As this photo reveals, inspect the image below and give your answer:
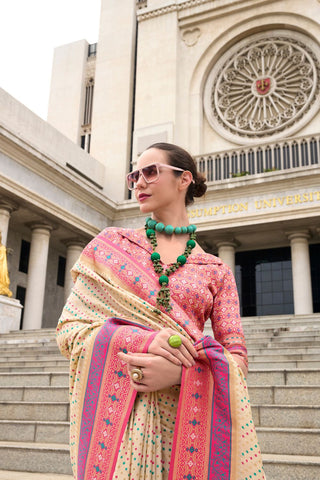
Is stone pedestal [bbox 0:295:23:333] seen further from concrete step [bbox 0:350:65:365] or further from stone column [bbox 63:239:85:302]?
stone column [bbox 63:239:85:302]

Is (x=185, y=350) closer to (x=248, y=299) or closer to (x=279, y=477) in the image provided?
(x=279, y=477)

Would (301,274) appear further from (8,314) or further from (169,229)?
(169,229)

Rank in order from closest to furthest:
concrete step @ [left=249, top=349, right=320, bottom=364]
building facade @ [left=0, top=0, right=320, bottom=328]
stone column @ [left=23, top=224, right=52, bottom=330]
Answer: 1. concrete step @ [left=249, top=349, right=320, bottom=364]
2. stone column @ [left=23, top=224, right=52, bottom=330]
3. building facade @ [left=0, top=0, right=320, bottom=328]

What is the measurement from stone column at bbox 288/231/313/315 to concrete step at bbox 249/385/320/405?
12456mm

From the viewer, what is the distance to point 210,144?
2266 cm

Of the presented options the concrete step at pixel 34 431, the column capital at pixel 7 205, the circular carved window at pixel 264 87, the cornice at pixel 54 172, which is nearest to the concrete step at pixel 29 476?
the concrete step at pixel 34 431

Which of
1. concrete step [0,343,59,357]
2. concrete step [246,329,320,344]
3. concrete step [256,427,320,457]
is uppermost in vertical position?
concrete step [246,329,320,344]

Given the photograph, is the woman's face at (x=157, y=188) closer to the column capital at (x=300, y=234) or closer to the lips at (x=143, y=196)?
the lips at (x=143, y=196)

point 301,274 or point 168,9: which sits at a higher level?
point 168,9

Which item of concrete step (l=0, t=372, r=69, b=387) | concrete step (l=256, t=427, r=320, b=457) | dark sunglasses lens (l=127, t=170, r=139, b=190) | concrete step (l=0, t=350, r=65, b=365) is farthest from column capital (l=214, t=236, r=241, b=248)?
dark sunglasses lens (l=127, t=170, r=139, b=190)

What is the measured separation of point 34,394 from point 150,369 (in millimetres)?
5054

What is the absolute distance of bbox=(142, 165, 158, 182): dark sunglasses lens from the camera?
6.75 ft

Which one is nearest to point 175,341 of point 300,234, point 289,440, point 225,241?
point 289,440

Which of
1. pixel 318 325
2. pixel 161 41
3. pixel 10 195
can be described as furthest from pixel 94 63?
pixel 318 325
